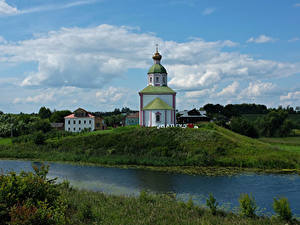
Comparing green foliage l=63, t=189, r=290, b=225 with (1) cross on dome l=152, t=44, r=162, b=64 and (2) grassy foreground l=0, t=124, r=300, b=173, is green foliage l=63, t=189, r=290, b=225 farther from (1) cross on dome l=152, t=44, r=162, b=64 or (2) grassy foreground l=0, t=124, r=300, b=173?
(1) cross on dome l=152, t=44, r=162, b=64

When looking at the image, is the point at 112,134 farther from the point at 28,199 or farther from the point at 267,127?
the point at 267,127

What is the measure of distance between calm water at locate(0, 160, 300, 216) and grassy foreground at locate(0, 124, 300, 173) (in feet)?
14.7

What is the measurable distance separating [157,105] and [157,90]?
13.8 feet

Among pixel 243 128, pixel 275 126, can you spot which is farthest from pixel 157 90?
pixel 275 126

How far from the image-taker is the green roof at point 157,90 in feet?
169

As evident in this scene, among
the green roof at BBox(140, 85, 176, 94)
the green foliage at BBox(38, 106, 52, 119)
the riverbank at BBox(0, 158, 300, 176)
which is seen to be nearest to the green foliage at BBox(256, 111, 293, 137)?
the green roof at BBox(140, 85, 176, 94)

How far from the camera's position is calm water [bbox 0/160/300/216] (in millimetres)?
19109

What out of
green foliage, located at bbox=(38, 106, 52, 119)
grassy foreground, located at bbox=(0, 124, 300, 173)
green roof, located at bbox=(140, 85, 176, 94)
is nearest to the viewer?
grassy foreground, located at bbox=(0, 124, 300, 173)

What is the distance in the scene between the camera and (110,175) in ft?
91.0

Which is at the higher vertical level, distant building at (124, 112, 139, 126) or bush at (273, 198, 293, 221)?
distant building at (124, 112, 139, 126)

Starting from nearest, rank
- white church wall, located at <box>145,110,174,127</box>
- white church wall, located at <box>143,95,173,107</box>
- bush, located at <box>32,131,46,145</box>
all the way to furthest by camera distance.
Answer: bush, located at <box>32,131,46,145</box> < white church wall, located at <box>145,110,174,127</box> < white church wall, located at <box>143,95,173,107</box>

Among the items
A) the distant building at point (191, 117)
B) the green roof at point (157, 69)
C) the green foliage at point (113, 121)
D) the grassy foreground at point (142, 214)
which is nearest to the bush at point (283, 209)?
the grassy foreground at point (142, 214)

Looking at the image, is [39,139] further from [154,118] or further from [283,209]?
[283,209]

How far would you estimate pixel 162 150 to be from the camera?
3681 cm
